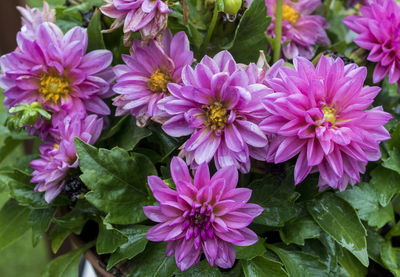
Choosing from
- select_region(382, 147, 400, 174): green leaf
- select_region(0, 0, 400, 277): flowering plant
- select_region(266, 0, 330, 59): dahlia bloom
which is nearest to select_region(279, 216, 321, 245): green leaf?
select_region(0, 0, 400, 277): flowering plant

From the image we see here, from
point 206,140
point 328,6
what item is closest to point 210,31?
point 206,140

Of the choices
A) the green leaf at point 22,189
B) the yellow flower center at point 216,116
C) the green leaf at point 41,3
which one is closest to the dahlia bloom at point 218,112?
the yellow flower center at point 216,116

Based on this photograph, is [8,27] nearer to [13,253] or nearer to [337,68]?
[13,253]

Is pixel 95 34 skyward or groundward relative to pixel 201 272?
skyward

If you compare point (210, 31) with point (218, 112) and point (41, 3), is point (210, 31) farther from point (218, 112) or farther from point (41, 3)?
point (41, 3)

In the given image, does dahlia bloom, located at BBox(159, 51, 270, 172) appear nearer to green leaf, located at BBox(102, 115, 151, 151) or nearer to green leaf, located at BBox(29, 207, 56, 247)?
green leaf, located at BBox(102, 115, 151, 151)

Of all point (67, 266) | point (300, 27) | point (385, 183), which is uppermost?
point (300, 27)

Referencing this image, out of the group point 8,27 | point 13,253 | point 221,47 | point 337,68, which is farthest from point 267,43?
point 13,253

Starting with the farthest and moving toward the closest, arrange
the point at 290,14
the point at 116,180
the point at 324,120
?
the point at 290,14
the point at 116,180
the point at 324,120
